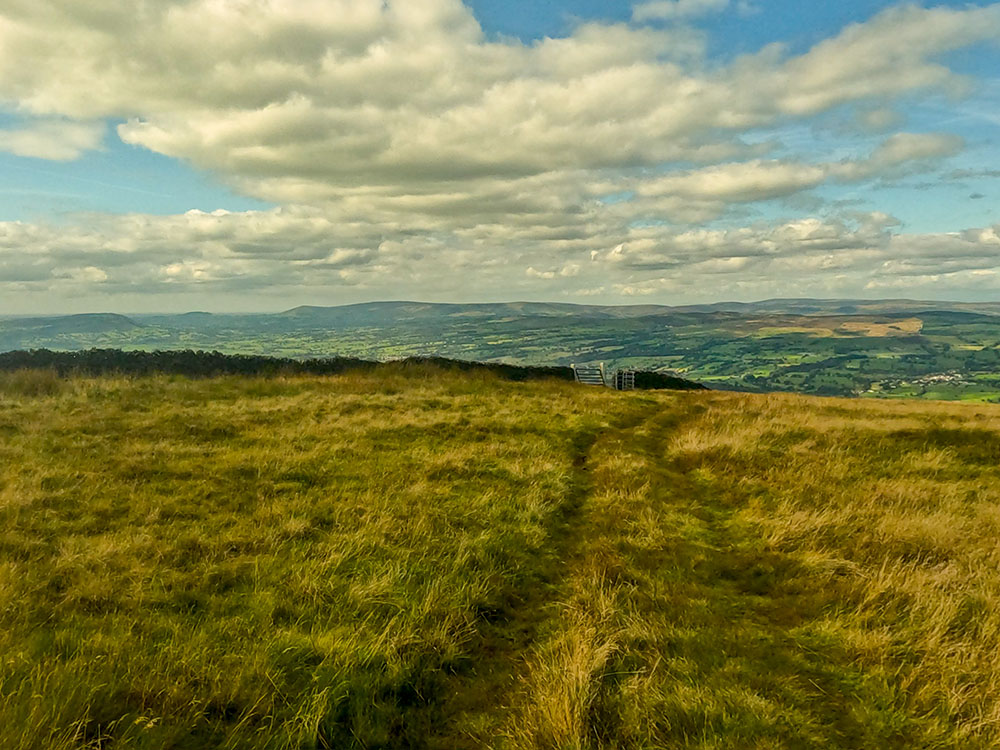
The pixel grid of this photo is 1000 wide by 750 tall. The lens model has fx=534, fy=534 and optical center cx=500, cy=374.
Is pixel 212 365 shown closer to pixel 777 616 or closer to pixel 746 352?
pixel 777 616

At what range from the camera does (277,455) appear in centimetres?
1273

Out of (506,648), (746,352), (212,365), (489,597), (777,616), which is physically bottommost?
(746,352)

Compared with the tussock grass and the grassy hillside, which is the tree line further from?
the tussock grass

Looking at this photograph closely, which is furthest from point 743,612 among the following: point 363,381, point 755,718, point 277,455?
point 363,381

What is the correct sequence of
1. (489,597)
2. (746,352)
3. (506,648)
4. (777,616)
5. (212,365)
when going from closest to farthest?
(506,648), (777,616), (489,597), (212,365), (746,352)

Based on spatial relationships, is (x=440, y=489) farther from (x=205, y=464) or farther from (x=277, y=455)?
(x=205, y=464)

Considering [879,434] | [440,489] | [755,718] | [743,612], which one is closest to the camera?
[755,718]

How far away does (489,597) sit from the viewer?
6500 mm

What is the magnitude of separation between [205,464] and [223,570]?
19.8 feet

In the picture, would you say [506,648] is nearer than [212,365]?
Yes

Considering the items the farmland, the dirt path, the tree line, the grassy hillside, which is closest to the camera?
the grassy hillside

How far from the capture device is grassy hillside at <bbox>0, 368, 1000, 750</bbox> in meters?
4.27

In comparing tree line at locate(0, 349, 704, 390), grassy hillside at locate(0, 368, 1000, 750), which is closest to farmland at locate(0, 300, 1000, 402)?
tree line at locate(0, 349, 704, 390)

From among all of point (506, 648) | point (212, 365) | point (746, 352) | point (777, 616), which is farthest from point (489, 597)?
point (746, 352)
